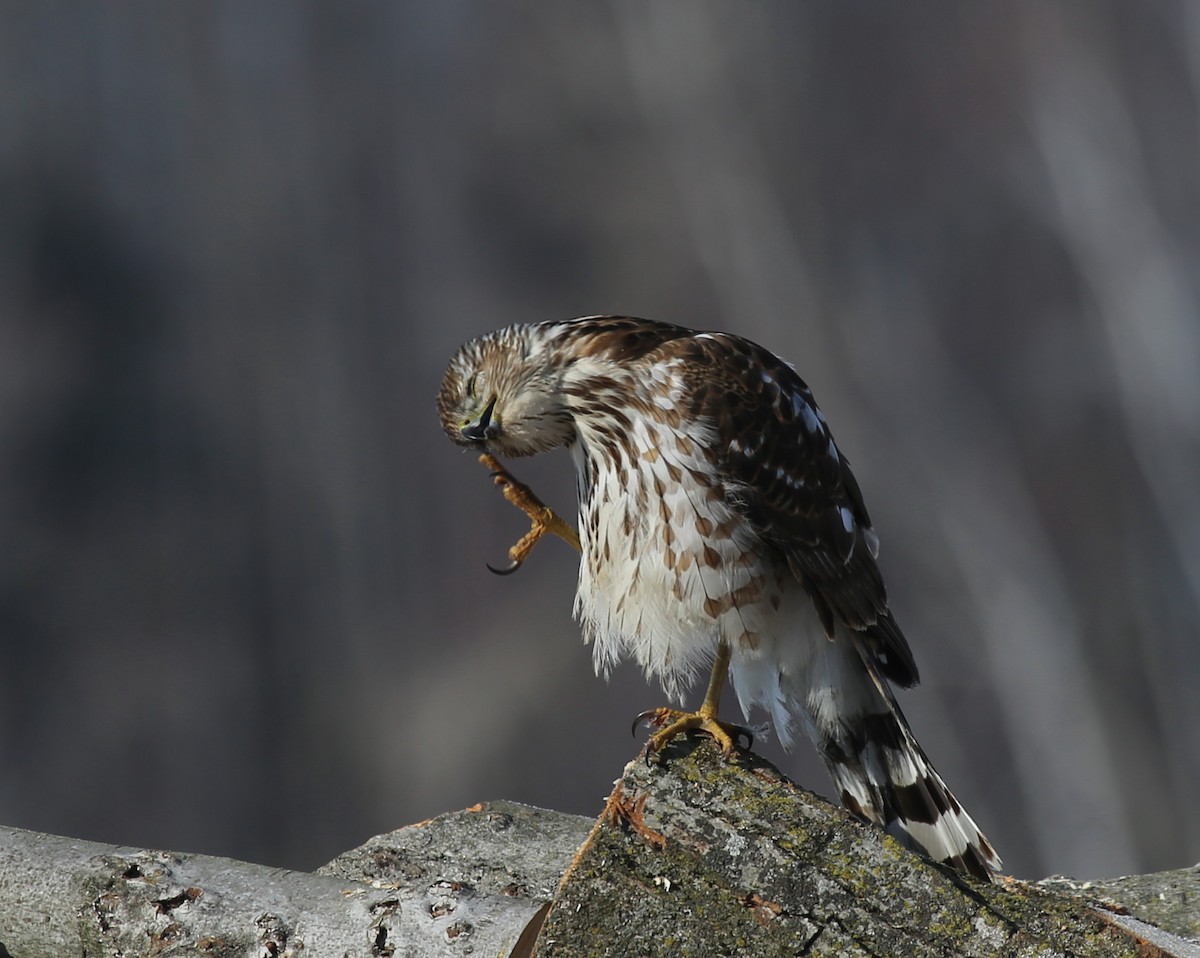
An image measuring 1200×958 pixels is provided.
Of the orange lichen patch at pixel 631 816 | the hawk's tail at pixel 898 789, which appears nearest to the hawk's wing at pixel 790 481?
the hawk's tail at pixel 898 789

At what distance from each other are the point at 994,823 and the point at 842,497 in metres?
7.40

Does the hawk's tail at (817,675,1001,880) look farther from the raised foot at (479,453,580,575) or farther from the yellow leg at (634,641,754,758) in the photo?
the raised foot at (479,453,580,575)

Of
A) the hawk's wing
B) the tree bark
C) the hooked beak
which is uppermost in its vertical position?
the hooked beak

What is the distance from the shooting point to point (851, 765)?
2.28m

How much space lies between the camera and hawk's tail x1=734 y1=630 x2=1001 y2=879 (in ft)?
6.79

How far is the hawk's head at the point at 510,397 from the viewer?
2281 millimetres

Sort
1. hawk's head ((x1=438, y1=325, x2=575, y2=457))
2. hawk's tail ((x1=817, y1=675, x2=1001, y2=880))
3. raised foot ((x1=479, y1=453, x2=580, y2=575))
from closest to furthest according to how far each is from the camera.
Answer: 1. hawk's tail ((x1=817, y1=675, x2=1001, y2=880))
2. raised foot ((x1=479, y1=453, x2=580, y2=575))
3. hawk's head ((x1=438, y1=325, x2=575, y2=457))

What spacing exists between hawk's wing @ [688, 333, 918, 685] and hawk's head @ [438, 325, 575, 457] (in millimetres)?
270

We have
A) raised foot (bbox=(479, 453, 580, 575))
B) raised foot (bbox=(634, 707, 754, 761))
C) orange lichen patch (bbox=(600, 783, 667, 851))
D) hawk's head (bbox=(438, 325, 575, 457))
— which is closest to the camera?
orange lichen patch (bbox=(600, 783, 667, 851))

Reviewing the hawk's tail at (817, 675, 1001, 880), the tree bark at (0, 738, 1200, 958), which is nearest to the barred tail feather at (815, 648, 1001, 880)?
the hawk's tail at (817, 675, 1001, 880)

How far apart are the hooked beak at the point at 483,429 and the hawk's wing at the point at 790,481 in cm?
37

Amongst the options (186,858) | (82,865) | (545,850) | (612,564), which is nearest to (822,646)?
(612,564)

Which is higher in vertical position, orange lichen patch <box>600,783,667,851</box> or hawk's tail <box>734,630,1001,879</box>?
orange lichen patch <box>600,783,667,851</box>

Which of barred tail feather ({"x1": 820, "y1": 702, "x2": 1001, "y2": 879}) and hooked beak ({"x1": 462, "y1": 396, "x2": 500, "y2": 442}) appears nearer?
barred tail feather ({"x1": 820, "y1": 702, "x2": 1001, "y2": 879})
